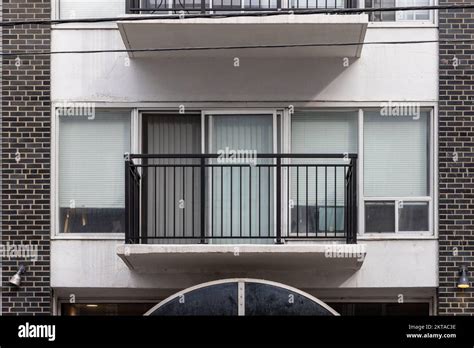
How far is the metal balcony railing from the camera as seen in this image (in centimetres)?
1109

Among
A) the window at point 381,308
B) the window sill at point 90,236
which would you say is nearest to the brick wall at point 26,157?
the window sill at point 90,236

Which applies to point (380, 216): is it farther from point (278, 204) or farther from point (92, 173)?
point (92, 173)

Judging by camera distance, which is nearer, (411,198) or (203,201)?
(203,201)

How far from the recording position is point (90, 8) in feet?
37.6

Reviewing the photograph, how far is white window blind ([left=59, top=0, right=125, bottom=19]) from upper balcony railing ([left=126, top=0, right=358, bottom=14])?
488mm

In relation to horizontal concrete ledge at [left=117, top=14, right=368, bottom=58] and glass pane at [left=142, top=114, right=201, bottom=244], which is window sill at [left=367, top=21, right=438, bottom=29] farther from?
glass pane at [left=142, top=114, right=201, bottom=244]

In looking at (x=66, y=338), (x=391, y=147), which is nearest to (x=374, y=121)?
(x=391, y=147)

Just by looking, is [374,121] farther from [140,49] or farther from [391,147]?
[140,49]

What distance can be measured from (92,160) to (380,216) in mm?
3762

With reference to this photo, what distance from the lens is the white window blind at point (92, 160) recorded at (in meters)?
11.2

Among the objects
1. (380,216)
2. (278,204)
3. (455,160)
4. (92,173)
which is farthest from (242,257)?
(455,160)

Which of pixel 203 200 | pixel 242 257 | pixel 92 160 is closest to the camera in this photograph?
pixel 242 257

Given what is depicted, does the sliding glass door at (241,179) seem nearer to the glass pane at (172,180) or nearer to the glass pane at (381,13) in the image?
the glass pane at (172,180)

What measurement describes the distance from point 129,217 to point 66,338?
171 centimetres
